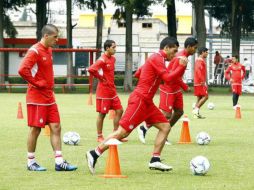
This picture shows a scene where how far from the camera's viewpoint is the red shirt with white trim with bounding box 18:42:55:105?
13.3 meters

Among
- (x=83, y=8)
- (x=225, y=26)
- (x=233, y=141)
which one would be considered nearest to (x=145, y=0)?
(x=83, y=8)

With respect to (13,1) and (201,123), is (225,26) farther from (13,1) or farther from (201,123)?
(201,123)

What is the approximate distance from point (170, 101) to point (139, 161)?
3319 millimetres

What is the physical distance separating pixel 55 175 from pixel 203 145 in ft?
17.8

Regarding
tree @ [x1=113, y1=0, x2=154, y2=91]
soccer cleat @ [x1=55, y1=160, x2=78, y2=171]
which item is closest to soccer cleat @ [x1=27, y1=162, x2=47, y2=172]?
soccer cleat @ [x1=55, y1=160, x2=78, y2=171]

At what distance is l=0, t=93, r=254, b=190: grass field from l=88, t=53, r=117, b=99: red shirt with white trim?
0.98 m

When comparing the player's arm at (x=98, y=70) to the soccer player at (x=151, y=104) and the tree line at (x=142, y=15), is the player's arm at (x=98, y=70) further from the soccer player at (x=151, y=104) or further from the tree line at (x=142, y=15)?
the tree line at (x=142, y=15)

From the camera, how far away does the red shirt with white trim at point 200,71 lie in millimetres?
27125

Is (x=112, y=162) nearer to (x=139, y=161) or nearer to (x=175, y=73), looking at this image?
(x=175, y=73)

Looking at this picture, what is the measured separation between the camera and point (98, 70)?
18.6 metres

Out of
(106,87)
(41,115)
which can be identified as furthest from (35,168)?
(106,87)

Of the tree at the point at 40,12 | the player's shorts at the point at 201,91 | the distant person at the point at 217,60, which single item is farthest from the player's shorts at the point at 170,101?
the distant person at the point at 217,60

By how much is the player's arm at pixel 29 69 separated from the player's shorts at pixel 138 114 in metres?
1.28

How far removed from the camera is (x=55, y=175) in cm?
1286
